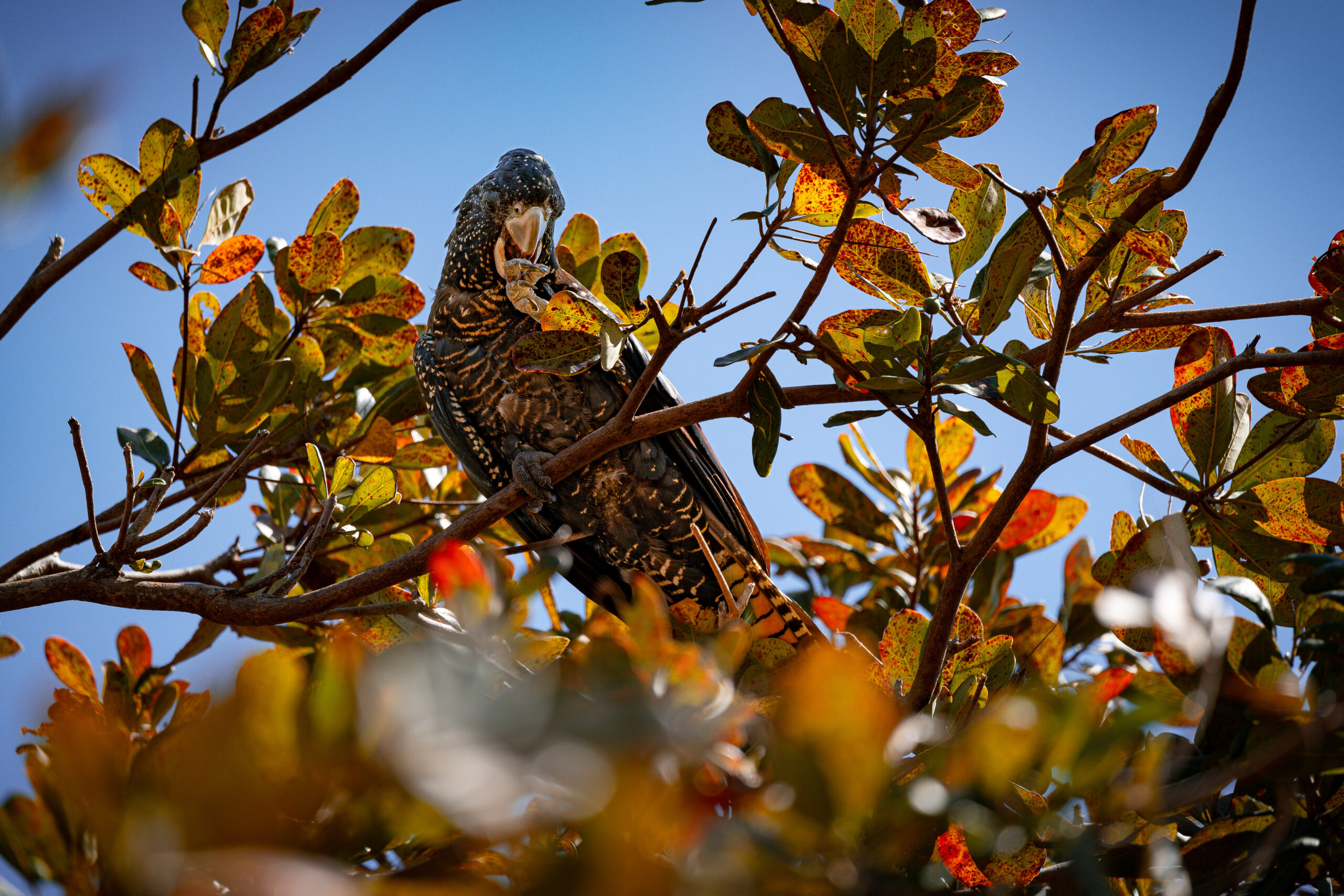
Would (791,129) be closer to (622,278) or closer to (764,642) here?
(622,278)

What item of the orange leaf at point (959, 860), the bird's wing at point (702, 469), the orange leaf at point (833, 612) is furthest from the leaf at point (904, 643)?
the bird's wing at point (702, 469)

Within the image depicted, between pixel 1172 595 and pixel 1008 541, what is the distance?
2007mm

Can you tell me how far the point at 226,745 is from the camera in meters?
0.51

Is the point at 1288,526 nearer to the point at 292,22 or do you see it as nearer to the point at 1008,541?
the point at 1008,541

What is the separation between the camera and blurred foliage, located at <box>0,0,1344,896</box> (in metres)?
0.54

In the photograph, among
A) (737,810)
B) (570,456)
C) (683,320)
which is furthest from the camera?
(570,456)

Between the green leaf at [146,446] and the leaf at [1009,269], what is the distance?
1936 mm

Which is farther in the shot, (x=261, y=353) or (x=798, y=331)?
(x=261, y=353)

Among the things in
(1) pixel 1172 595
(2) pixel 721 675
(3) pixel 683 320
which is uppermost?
(3) pixel 683 320

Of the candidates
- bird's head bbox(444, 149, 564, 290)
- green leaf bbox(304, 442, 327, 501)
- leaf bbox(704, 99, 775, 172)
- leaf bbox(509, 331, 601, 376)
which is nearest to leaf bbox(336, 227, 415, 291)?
bird's head bbox(444, 149, 564, 290)

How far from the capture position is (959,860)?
129 cm

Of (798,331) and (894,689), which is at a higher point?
(798,331)

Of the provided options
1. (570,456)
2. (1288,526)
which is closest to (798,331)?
(570,456)

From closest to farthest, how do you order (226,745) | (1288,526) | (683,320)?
1. (226,745)
2. (683,320)
3. (1288,526)
